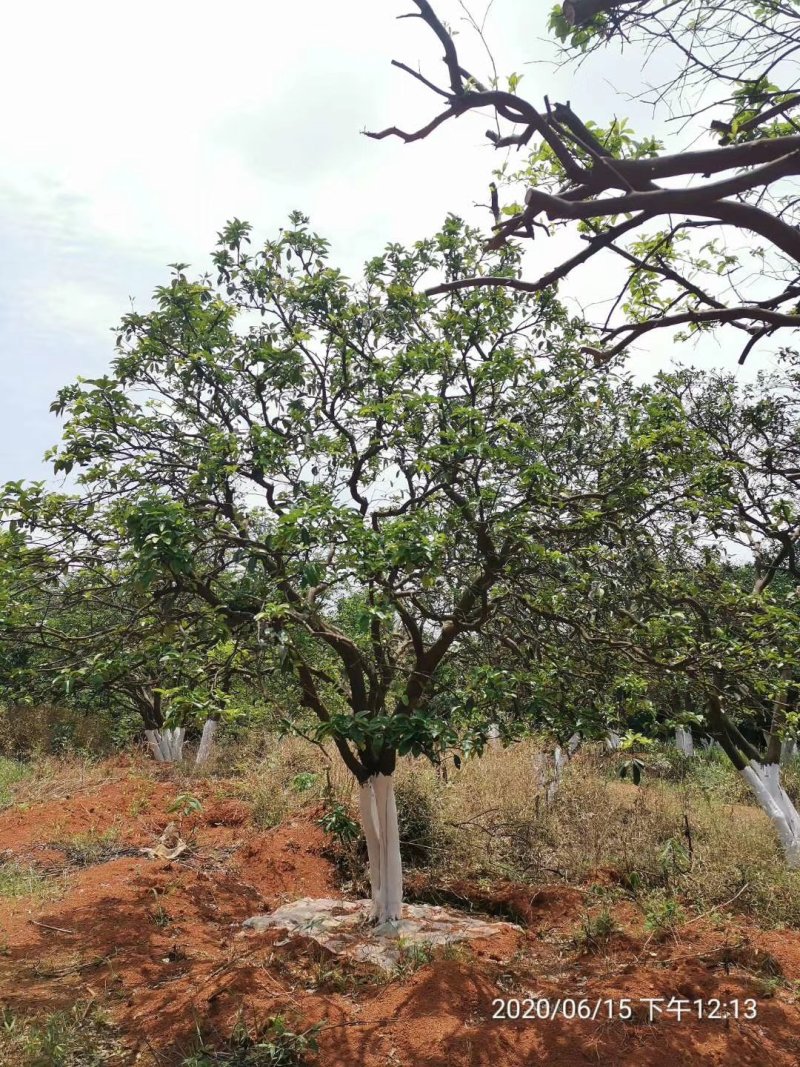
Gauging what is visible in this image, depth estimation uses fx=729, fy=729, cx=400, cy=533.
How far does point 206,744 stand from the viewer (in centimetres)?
1373

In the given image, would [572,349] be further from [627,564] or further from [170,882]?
[170,882]

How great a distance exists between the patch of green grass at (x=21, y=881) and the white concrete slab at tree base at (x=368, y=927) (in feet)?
6.15

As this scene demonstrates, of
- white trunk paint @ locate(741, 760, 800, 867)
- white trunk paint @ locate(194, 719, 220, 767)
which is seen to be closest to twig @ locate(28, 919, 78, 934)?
white trunk paint @ locate(741, 760, 800, 867)

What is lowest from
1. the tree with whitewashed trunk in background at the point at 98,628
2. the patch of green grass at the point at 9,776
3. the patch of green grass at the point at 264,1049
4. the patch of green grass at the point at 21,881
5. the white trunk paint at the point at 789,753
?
the white trunk paint at the point at 789,753

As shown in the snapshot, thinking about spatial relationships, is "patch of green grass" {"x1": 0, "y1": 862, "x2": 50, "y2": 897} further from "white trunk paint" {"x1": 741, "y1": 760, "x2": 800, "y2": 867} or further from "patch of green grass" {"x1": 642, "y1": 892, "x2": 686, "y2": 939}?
"white trunk paint" {"x1": 741, "y1": 760, "x2": 800, "y2": 867}

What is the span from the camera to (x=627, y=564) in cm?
642

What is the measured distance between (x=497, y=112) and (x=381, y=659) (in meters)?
4.45

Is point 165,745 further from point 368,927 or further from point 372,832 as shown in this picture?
point 368,927

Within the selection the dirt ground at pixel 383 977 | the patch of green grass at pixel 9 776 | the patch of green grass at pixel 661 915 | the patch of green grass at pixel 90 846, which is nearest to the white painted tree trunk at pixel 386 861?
the dirt ground at pixel 383 977

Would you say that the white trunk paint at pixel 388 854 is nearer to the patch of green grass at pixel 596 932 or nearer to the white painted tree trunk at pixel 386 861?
the white painted tree trunk at pixel 386 861

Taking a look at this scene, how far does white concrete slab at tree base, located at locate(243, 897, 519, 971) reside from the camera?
523 cm

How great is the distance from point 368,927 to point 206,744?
865 centimetres
